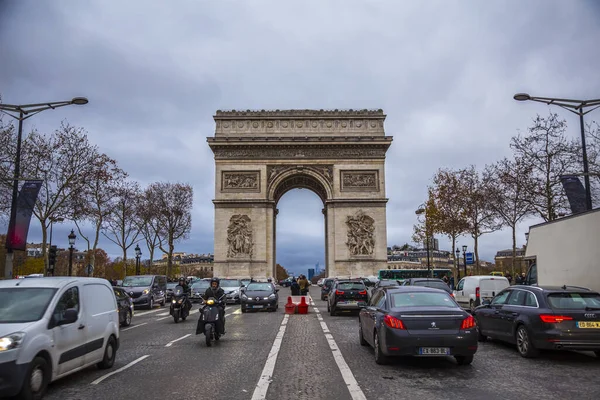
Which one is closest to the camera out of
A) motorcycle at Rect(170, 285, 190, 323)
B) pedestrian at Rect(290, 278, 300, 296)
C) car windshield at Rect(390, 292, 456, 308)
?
A: car windshield at Rect(390, 292, 456, 308)

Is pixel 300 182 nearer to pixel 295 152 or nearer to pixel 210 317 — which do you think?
pixel 295 152

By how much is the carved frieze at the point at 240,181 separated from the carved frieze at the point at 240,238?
2988 millimetres

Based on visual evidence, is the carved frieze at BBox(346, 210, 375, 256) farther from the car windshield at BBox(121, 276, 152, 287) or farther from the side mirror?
the side mirror

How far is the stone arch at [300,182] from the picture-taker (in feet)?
165

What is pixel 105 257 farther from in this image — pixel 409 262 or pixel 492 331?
pixel 492 331

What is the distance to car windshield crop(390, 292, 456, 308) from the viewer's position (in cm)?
961

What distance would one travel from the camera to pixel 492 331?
40.1ft

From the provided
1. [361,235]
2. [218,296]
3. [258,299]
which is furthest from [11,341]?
[361,235]

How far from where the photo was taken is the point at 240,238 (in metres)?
48.4

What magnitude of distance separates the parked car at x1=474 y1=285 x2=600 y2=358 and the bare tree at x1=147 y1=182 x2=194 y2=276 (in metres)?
46.8

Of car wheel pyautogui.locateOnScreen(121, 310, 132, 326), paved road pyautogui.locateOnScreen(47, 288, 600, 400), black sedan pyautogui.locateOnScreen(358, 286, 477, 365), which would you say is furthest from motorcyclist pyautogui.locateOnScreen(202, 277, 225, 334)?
car wheel pyautogui.locateOnScreen(121, 310, 132, 326)

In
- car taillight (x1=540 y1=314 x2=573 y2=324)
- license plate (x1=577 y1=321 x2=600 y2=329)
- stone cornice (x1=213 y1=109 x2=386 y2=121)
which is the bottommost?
license plate (x1=577 y1=321 x2=600 y2=329)

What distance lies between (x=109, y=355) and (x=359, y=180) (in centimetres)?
4176

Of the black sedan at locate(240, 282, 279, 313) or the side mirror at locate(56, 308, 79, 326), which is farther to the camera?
the black sedan at locate(240, 282, 279, 313)
